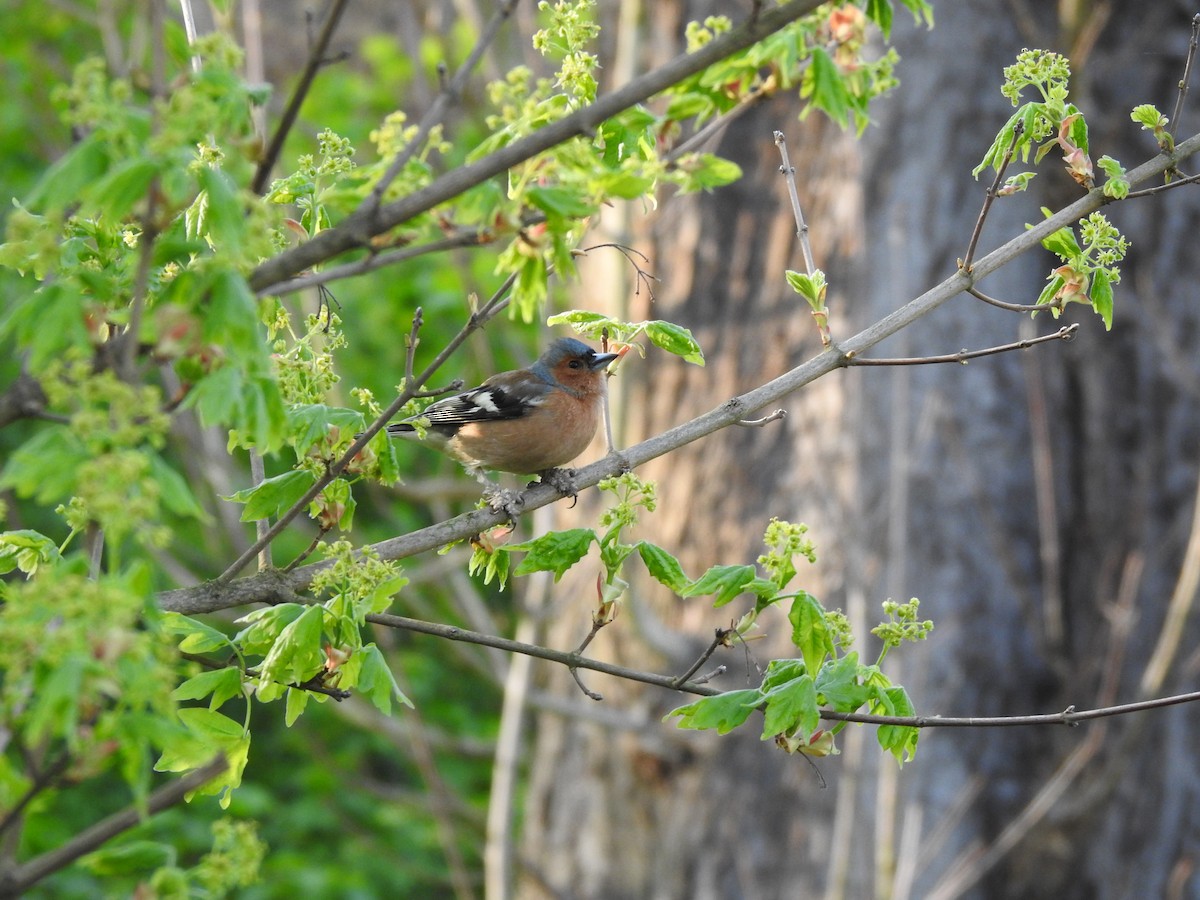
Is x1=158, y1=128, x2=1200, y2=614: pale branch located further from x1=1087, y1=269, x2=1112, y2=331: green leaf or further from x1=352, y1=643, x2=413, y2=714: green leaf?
x1=352, y1=643, x2=413, y2=714: green leaf

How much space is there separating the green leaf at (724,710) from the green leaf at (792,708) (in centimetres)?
6

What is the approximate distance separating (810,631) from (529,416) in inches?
107

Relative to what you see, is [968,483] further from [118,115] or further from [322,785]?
[322,785]

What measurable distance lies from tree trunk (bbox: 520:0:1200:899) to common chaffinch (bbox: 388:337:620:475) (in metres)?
1.73

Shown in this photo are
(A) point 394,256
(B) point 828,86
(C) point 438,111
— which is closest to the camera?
(A) point 394,256

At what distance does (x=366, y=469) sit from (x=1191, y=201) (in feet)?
19.8

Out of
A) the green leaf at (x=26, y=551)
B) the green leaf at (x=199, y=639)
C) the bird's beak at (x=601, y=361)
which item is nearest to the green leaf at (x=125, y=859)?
the green leaf at (x=199, y=639)

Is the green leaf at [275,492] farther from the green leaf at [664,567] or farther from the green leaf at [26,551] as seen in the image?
the green leaf at [664,567]

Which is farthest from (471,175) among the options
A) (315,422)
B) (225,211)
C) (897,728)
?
(897,728)

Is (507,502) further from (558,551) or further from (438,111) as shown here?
(438,111)

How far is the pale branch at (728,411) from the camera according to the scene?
10.7ft

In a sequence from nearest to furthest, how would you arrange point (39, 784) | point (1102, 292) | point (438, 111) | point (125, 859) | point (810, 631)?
1. point (39, 784)
2. point (125, 859)
3. point (438, 111)
4. point (810, 631)
5. point (1102, 292)

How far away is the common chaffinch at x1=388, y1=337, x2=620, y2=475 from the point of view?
5406 mm

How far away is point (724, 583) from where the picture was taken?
2996 millimetres
